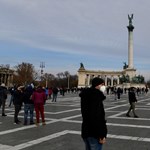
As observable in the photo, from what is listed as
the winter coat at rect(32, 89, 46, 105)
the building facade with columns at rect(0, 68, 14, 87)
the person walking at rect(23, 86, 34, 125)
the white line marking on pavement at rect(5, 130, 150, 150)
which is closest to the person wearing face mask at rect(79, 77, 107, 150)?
the white line marking on pavement at rect(5, 130, 150, 150)

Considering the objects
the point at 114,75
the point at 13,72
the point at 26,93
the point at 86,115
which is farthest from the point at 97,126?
the point at 13,72

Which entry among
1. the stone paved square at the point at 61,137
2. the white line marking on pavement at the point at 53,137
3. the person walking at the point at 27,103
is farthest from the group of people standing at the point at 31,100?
the white line marking on pavement at the point at 53,137

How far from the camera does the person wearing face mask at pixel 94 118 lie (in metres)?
5.19

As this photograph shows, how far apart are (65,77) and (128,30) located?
2802 inches

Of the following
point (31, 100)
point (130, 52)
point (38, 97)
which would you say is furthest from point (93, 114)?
point (130, 52)

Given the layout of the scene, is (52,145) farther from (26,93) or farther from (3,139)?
(26,93)

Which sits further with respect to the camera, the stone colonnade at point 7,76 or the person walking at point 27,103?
the stone colonnade at point 7,76

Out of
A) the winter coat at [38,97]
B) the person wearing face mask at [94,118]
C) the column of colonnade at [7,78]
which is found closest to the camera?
the person wearing face mask at [94,118]

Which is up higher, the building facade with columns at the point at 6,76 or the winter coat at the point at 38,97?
the building facade with columns at the point at 6,76

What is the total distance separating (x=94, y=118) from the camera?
5.25m

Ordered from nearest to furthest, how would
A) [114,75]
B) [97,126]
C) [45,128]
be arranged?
[97,126], [45,128], [114,75]

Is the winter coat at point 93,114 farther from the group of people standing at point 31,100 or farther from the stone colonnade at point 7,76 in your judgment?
the stone colonnade at point 7,76

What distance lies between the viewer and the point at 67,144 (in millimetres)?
9500

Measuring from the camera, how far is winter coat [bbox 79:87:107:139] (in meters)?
5.20
